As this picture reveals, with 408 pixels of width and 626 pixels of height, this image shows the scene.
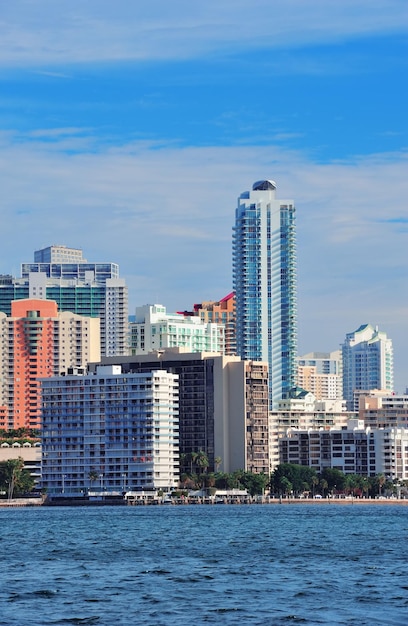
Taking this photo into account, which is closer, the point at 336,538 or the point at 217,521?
the point at 336,538

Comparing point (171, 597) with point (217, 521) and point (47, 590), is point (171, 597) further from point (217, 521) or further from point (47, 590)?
point (217, 521)

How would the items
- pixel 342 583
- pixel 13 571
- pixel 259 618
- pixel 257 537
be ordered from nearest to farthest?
pixel 259 618 → pixel 342 583 → pixel 13 571 → pixel 257 537

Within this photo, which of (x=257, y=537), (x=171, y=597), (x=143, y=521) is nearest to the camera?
(x=171, y=597)

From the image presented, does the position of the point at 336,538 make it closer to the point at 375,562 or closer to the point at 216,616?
the point at 375,562

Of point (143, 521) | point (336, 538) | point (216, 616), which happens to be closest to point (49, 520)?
point (143, 521)

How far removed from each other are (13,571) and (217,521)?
86310 millimetres

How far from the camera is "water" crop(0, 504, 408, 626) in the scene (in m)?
60.7

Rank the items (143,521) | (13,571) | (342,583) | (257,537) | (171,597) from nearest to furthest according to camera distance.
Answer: (171,597) → (342,583) → (13,571) → (257,537) → (143,521)

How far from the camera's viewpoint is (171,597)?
2630 inches

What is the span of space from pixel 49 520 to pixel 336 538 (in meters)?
60.0

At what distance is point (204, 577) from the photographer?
7688 centimetres

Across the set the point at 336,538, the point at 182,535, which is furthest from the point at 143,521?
the point at 336,538

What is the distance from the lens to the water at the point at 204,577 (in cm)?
6069

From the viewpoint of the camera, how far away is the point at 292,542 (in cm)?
11294
